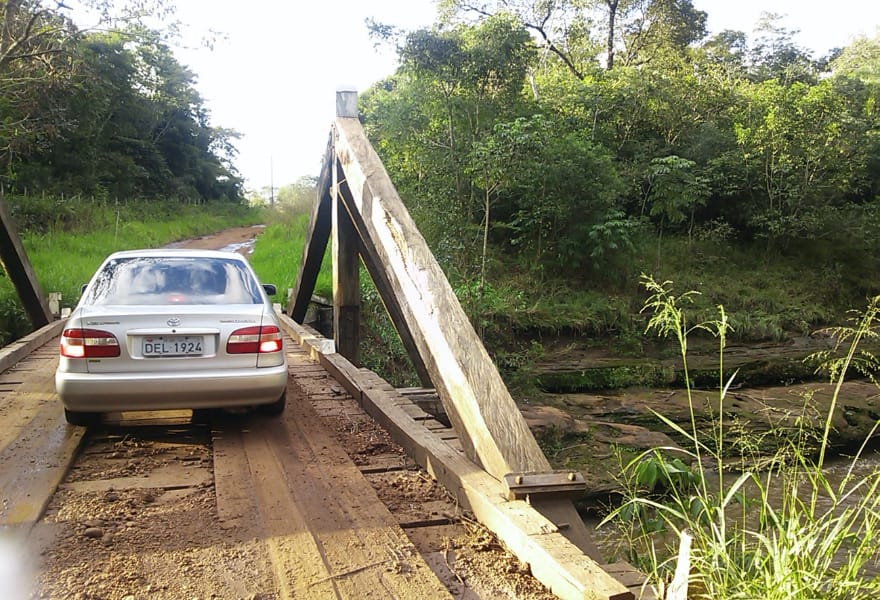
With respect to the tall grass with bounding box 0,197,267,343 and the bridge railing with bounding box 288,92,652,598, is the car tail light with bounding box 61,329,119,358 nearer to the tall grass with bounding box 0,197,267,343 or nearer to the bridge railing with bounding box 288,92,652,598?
the bridge railing with bounding box 288,92,652,598

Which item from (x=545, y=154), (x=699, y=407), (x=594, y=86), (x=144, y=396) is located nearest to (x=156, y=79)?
(x=594, y=86)

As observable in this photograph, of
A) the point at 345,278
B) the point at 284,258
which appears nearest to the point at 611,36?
the point at 284,258

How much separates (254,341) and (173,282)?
2.93 feet

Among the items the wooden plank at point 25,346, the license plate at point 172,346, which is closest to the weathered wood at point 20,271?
the wooden plank at point 25,346

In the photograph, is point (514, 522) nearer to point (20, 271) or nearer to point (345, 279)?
point (345, 279)

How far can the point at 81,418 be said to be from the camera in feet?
14.6

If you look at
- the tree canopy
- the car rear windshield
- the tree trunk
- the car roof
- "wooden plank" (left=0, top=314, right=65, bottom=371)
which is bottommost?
"wooden plank" (left=0, top=314, right=65, bottom=371)

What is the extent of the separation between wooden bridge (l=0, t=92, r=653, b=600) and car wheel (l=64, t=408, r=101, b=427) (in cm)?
9

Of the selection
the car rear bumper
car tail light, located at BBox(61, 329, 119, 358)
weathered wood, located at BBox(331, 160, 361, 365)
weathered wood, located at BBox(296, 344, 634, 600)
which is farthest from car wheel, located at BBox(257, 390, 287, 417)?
weathered wood, located at BBox(331, 160, 361, 365)

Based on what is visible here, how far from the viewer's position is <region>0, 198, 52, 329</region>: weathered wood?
29.3 feet

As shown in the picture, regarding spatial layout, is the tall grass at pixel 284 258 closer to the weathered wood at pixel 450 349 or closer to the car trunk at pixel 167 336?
the car trunk at pixel 167 336

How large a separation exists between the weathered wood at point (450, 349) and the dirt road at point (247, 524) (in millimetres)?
380

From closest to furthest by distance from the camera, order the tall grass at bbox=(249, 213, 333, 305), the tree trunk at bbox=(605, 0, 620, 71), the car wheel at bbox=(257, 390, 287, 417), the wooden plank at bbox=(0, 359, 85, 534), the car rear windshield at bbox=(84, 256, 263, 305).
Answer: the wooden plank at bbox=(0, 359, 85, 534) < the car rear windshield at bbox=(84, 256, 263, 305) < the car wheel at bbox=(257, 390, 287, 417) < the tall grass at bbox=(249, 213, 333, 305) < the tree trunk at bbox=(605, 0, 620, 71)

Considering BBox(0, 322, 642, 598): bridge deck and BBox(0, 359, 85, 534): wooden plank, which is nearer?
BBox(0, 322, 642, 598): bridge deck
